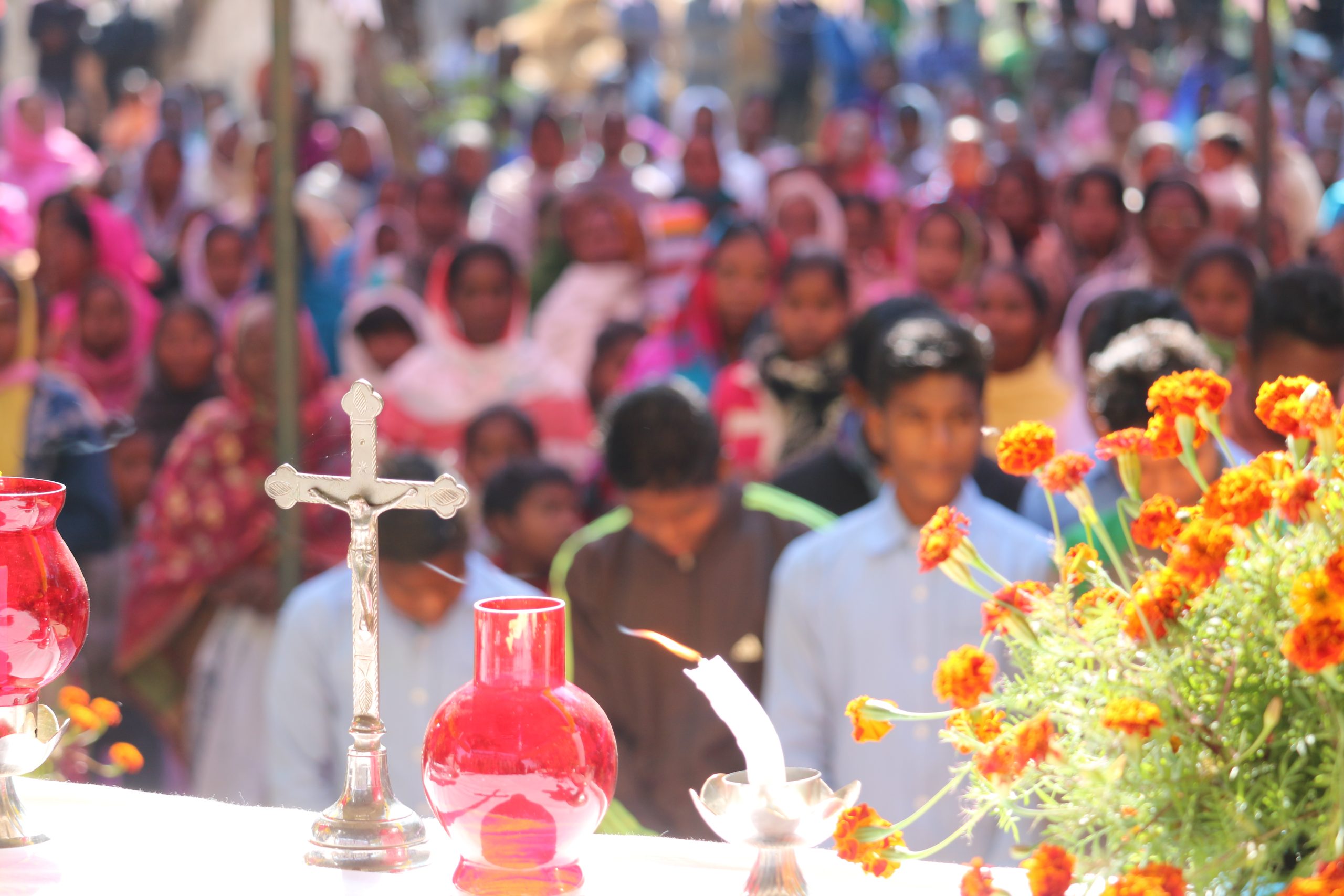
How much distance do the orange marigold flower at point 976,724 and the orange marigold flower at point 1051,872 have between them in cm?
11

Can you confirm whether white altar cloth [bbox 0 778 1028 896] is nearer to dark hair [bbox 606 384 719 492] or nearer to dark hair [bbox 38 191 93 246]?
dark hair [bbox 606 384 719 492]

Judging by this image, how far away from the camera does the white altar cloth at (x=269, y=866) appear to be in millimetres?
1223

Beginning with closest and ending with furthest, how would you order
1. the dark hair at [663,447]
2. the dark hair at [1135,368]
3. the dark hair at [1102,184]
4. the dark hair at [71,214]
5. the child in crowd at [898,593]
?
the child in crowd at [898,593] → the dark hair at [1135,368] → the dark hair at [663,447] → the dark hair at [71,214] → the dark hair at [1102,184]

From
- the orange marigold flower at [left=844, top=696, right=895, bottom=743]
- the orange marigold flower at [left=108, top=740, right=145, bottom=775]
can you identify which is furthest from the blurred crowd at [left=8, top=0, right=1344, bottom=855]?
the orange marigold flower at [left=844, top=696, right=895, bottom=743]

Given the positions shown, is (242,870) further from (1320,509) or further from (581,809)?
(1320,509)

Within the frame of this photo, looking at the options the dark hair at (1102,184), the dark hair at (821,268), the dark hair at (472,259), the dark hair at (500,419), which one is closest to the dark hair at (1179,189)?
the dark hair at (1102,184)

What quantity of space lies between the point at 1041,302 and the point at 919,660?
183 cm

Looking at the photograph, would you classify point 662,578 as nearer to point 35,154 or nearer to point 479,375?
point 479,375

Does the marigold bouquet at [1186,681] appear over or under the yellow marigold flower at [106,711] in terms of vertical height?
over

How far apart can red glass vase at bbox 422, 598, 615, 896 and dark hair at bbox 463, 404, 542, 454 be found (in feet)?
8.07

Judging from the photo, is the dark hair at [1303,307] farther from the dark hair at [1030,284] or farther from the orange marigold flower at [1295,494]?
the orange marigold flower at [1295,494]

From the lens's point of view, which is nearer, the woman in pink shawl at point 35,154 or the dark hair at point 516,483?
the dark hair at point 516,483

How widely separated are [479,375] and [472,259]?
1.00 feet

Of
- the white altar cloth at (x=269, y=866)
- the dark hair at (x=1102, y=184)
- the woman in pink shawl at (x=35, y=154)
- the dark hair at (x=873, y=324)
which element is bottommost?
the white altar cloth at (x=269, y=866)
